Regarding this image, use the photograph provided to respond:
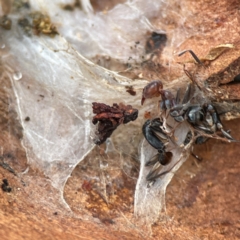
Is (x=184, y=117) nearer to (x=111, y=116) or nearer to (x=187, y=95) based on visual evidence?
(x=187, y=95)

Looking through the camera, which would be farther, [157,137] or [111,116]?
[157,137]

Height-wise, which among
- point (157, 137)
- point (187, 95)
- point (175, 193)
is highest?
Result: point (187, 95)

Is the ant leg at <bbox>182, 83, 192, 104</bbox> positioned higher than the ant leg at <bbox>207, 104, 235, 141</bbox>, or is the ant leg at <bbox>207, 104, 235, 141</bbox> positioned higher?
the ant leg at <bbox>182, 83, 192, 104</bbox>

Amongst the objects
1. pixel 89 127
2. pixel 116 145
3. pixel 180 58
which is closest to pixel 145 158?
pixel 116 145

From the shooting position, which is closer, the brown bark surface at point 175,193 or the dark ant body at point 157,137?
the brown bark surface at point 175,193

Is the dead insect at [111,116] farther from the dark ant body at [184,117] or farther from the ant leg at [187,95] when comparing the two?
the ant leg at [187,95]

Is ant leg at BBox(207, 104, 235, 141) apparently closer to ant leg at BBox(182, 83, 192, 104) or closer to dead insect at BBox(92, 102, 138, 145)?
ant leg at BBox(182, 83, 192, 104)

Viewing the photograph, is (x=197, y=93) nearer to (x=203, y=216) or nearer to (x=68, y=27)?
(x=203, y=216)

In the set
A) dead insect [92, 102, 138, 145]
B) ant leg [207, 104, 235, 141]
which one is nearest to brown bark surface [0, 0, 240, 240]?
ant leg [207, 104, 235, 141]

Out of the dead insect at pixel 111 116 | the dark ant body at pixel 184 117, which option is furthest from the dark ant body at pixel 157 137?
the dead insect at pixel 111 116

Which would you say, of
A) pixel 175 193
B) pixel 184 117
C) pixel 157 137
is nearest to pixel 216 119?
pixel 184 117

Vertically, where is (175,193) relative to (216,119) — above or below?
below

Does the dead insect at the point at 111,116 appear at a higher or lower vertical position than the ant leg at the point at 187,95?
higher
